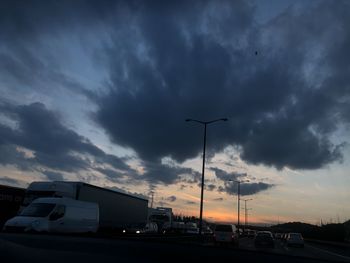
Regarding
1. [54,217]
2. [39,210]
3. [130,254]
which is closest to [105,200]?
[54,217]

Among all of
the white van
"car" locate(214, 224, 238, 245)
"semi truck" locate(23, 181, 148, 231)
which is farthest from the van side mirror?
"car" locate(214, 224, 238, 245)

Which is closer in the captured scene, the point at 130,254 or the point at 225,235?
the point at 130,254

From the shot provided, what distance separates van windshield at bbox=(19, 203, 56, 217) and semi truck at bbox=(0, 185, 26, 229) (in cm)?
935

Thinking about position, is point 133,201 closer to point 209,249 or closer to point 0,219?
point 0,219

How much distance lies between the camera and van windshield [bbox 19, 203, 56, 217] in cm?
2538

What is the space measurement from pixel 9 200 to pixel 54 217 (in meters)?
11.1

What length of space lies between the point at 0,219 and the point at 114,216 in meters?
9.81

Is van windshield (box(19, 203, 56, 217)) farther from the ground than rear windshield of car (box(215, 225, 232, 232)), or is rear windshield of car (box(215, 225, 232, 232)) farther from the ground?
rear windshield of car (box(215, 225, 232, 232))

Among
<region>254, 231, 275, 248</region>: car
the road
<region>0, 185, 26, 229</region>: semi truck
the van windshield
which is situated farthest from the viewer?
<region>254, 231, 275, 248</region>: car

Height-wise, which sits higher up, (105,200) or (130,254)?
(105,200)

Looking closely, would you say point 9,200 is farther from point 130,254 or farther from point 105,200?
point 130,254

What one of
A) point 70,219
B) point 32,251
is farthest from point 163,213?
point 32,251

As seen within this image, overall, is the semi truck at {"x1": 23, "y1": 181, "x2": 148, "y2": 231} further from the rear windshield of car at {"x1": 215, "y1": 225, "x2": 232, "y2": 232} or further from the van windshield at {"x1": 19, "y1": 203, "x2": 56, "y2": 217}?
the rear windshield of car at {"x1": 215, "y1": 225, "x2": 232, "y2": 232}

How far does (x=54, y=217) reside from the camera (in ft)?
84.2
